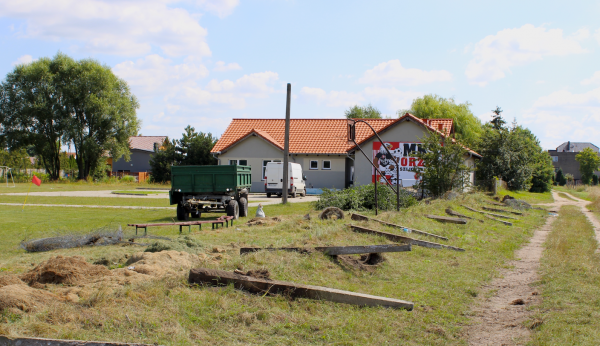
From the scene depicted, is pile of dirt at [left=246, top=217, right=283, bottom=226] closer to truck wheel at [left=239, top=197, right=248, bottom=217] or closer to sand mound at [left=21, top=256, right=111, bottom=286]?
truck wheel at [left=239, top=197, right=248, bottom=217]

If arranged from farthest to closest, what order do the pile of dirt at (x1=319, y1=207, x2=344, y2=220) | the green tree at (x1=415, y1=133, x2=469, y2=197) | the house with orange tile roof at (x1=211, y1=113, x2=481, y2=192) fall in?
the house with orange tile roof at (x1=211, y1=113, x2=481, y2=192) < the green tree at (x1=415, y1=133, x2=469, y2=197) < the pile of dirt at (x1=319, y1=207, x2=344, y2=220)

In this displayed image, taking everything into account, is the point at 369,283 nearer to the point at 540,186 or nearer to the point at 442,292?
the point at 442,292

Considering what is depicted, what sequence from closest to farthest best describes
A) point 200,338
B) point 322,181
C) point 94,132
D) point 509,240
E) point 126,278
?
point 200,338 → point 126,278 → point 509,240 → point 322,181 → point 94,132

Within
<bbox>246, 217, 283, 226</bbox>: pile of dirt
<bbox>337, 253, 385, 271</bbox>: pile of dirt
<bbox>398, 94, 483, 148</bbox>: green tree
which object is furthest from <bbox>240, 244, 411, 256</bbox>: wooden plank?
<bbox>398, 94, 483, 148</bbox>: green tree

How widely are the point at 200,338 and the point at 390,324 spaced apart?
2.12m

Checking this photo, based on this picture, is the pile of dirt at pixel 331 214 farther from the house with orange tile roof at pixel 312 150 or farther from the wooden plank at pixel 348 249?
the house with orange tile roof at pixel 312 150

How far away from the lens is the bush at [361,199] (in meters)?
17.9


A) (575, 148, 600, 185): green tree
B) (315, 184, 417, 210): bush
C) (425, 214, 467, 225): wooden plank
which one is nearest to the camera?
(425, 214, 467, 225): wooden plank

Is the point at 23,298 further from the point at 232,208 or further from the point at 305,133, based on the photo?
the point at 305,133

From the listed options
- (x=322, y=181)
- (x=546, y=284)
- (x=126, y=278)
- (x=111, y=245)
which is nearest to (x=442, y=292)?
(x=546, y=284)

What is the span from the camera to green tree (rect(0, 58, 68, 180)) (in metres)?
52.1

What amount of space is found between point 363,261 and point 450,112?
44935 millimetres

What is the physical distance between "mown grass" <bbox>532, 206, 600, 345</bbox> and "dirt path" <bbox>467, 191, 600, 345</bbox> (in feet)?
0.57

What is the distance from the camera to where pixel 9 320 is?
4691 mm
